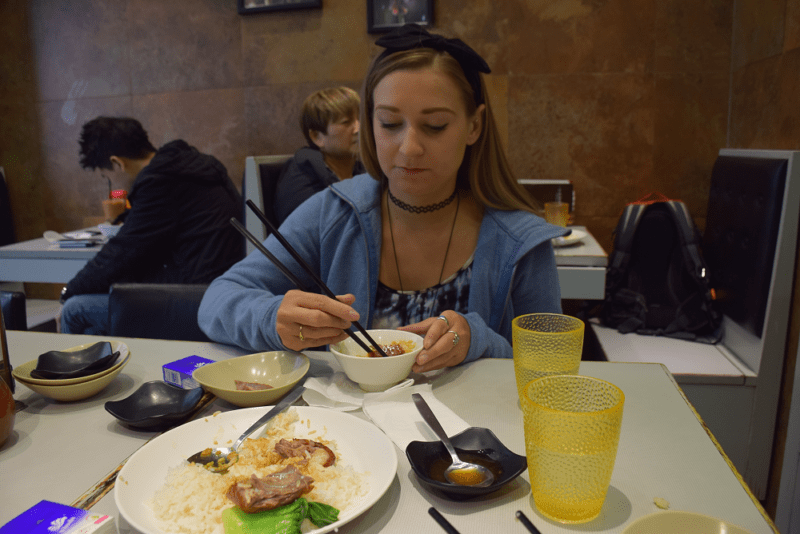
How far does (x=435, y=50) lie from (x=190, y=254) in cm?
176

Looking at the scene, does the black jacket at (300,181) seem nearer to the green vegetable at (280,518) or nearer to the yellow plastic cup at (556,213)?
the yellow plastic cup at (556,213)

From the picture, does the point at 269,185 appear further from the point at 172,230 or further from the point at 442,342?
the point at 442,342

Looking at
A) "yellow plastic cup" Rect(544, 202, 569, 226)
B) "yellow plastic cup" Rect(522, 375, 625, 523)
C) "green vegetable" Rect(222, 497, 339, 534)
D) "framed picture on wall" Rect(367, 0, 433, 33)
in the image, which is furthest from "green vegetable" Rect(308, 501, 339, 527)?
"framed picture on wall" Rect(367, 0, 433, 33)

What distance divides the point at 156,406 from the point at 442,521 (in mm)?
505

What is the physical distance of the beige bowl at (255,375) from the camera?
85 centimetres

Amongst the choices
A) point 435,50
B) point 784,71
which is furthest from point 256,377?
point 784,71

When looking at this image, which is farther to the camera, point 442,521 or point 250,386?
point 250,386

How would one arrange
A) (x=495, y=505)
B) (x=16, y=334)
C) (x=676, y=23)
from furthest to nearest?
1. (x=676, y=23)
2. (x=16, y=334)
3. (x=495, y=505)

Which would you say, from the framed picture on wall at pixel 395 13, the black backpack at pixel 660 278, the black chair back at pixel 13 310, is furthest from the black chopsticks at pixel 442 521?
the framed picture on wall at pixel 395 13

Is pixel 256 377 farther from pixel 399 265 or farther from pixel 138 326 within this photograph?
pixel 138 326

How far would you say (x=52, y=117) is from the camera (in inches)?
161

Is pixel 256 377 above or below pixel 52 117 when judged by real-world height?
below

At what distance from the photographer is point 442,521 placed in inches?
22.6

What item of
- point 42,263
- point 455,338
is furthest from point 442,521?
point 42,263
